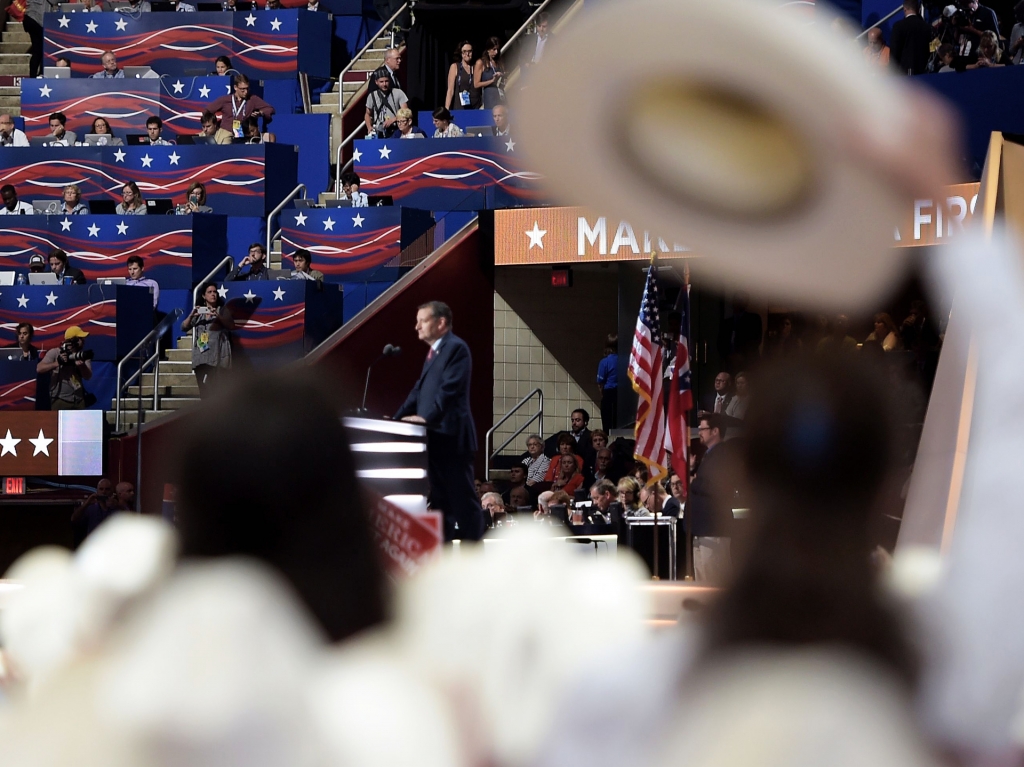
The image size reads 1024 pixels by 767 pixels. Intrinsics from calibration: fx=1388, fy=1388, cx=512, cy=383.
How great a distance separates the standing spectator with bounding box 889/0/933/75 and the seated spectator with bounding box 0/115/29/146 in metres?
9.84

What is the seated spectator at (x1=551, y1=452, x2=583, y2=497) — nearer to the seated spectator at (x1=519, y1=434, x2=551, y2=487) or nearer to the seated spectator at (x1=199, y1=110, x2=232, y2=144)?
the seated spectator at (x1=519, y1=434, x2=551, y2=487)

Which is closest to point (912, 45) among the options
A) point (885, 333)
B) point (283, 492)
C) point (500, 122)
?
point (885, 333)

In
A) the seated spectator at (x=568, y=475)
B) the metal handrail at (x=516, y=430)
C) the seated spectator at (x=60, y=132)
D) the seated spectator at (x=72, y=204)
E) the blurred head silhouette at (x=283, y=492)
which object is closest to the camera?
the blurred head silhouette at (x=283, y=492)

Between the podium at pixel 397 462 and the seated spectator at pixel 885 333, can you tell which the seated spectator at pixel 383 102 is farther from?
the podium at pixel 397 462

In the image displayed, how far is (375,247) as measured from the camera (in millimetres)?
13828

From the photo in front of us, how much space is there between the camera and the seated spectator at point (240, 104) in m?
16.1

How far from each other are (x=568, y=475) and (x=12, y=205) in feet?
23.5

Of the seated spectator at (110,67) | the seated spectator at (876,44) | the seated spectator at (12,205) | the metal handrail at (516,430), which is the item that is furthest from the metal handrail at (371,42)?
the seated spectator at (876,44)

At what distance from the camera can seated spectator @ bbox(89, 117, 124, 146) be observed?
1576cm

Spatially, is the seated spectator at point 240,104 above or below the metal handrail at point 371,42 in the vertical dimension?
below

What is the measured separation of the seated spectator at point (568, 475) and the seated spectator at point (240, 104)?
6588 mm

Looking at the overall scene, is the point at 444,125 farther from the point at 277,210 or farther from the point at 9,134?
the point at 9,134

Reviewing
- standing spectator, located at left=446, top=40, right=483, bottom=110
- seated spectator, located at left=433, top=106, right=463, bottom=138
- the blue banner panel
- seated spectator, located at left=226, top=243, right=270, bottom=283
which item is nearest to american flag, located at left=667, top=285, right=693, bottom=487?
the blue banner panel

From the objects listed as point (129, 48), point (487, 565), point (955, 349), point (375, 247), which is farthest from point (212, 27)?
point (487, 565)
